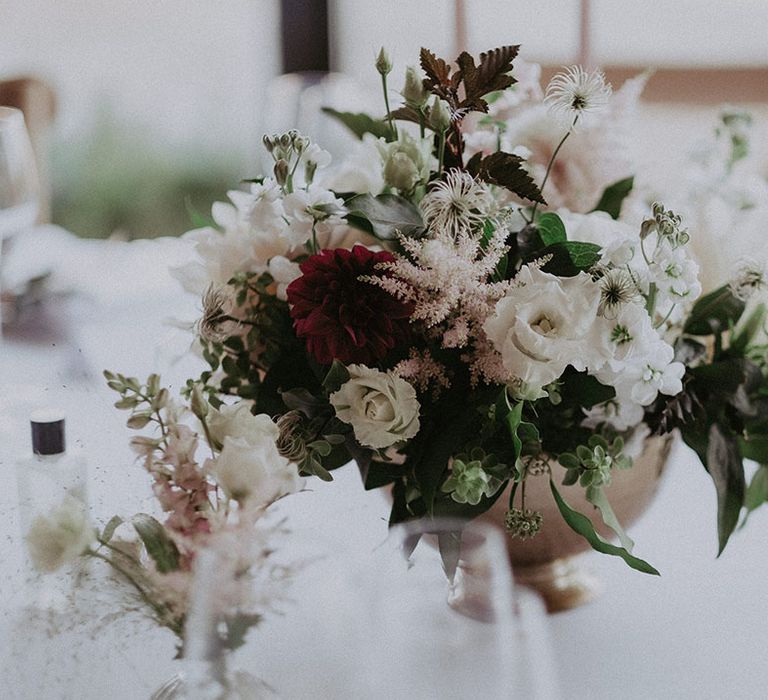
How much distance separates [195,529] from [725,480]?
41 cm

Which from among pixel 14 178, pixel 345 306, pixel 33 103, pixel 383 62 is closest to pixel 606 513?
pixel 345 306

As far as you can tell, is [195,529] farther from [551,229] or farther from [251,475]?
[551,229]

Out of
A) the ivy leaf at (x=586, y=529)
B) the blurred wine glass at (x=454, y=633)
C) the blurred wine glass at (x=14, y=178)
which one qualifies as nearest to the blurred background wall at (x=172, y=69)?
the blurred wine glass at (x=14, y=178)

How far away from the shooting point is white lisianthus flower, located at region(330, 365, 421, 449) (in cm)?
61

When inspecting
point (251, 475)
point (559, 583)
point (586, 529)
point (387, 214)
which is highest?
point (387, 214)

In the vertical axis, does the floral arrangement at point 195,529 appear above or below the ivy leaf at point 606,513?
above

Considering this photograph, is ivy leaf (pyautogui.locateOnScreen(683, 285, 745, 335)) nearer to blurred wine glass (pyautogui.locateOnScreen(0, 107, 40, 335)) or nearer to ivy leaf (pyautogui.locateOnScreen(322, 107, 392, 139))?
ivy leaf (pyautogui.locateOnScreen(322, 107, 392, 139))

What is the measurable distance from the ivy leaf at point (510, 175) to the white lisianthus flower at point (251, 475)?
0.77 ft

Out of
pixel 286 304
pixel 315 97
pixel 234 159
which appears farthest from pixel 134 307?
pixel 234 159

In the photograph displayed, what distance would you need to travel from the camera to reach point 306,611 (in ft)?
1.42

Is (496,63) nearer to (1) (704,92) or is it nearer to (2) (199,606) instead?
(2) (199,606)

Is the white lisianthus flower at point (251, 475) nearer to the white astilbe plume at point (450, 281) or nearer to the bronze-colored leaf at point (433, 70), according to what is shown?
the white astilbe plume at point (450, 281)

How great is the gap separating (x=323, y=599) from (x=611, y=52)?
233cm

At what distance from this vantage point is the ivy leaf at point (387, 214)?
2.10ft
